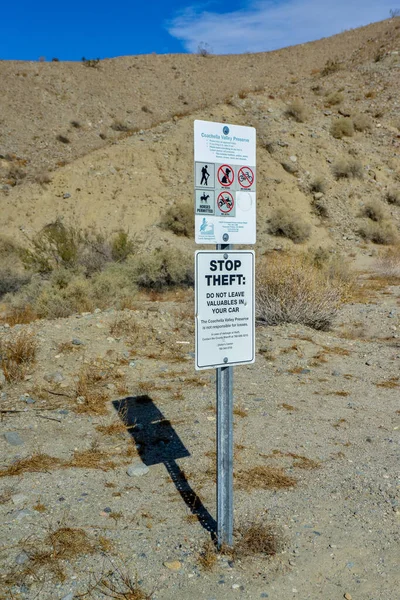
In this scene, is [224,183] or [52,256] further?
[52,256]

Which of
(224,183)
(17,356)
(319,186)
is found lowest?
(17,356)

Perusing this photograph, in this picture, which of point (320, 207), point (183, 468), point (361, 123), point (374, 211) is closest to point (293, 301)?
point (183, 468)

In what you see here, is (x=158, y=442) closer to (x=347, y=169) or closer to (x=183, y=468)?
(x=183, y=468)

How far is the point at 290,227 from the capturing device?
19.8 meters

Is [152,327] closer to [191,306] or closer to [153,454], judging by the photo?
[191,306]

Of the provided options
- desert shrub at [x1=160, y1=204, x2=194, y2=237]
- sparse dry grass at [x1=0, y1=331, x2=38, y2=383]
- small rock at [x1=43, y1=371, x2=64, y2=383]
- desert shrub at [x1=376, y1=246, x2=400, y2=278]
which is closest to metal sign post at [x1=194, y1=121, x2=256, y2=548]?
small rock at [x1=43, y1=371, x2=64, y2=383]

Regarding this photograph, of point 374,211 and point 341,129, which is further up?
point 341,129

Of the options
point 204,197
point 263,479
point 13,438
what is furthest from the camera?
point 13,438

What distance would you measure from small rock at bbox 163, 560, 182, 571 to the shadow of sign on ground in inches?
13.7

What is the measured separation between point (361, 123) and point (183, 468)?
25.4 m

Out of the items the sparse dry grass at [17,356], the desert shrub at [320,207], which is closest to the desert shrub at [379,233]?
Result: the desert shrub at [320,207]

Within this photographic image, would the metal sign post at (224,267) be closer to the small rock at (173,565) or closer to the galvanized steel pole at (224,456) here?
the galvanized steel pole at (224,456)

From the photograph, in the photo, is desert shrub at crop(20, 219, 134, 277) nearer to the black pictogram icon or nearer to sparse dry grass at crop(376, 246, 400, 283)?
sparse dry grass at crop(376, 246, 400, 283)

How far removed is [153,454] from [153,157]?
19.8 meters
